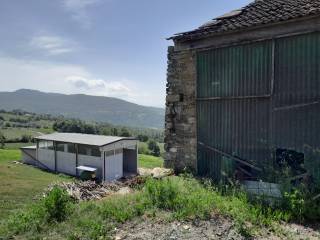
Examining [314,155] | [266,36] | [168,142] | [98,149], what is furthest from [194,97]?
[98,149]

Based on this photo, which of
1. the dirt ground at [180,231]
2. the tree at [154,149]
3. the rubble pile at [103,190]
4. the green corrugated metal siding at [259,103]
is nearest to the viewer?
the dirt ground at [180,231]

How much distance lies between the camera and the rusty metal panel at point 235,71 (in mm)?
9344

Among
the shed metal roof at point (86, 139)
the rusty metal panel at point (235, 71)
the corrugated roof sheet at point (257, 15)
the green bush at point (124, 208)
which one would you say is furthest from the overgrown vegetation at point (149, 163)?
the green bush at point (124, 208)

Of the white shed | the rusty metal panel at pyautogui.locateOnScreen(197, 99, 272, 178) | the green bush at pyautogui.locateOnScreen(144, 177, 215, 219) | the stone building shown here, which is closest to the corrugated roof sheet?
the stone building

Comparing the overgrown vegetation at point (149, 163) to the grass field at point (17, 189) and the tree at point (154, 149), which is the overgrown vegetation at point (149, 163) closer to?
the grass field at point (17, 189)

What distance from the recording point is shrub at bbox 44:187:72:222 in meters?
8.34

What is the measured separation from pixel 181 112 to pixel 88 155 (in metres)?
17.6

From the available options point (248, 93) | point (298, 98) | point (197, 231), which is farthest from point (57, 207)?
point (298, 98)

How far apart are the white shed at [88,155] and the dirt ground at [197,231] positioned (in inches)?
764

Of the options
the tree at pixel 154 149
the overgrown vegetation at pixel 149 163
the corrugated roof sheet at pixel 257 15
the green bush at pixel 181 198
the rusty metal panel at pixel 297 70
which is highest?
the corrugated roof sheet at pixel 257 15

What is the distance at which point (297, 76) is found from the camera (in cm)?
870

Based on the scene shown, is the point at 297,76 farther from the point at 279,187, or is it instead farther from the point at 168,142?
the point at 168,142

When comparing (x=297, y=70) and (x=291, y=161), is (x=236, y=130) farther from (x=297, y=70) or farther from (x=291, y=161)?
(x=297, y=70)

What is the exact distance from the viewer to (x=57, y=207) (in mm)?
8391
